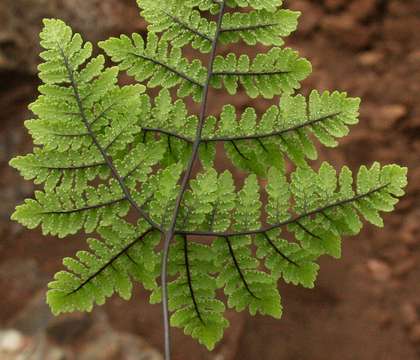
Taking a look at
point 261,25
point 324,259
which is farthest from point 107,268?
point 324,259

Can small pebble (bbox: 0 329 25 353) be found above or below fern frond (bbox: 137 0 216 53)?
below

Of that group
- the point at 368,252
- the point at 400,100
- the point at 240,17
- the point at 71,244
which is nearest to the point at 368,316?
the point at 368,252

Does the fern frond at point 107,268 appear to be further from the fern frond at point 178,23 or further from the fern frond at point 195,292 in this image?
the fern frond at point 178,23

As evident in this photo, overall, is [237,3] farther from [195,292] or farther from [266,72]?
[195,292]

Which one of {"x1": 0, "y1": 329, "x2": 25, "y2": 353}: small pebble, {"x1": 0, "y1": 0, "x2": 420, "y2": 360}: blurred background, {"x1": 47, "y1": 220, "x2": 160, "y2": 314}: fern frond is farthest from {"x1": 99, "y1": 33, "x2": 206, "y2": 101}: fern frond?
{"x1": 0, "y1": 329, "x2": 25, "y2": 353}: small pebble

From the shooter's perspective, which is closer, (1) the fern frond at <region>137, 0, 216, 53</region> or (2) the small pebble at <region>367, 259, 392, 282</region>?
(1) the fern frond at <region>137, 0, 216, 53</region>

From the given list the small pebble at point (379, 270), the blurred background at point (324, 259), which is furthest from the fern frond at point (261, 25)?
the small pebble at point (379, 270)

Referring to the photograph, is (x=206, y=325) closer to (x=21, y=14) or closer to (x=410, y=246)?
(x=410, y=246)

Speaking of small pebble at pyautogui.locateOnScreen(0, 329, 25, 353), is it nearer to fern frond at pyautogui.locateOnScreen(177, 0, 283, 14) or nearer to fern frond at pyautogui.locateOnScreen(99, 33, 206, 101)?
fern frond at pyautogui.locateOnScreen(99, 33, 206, 101)
